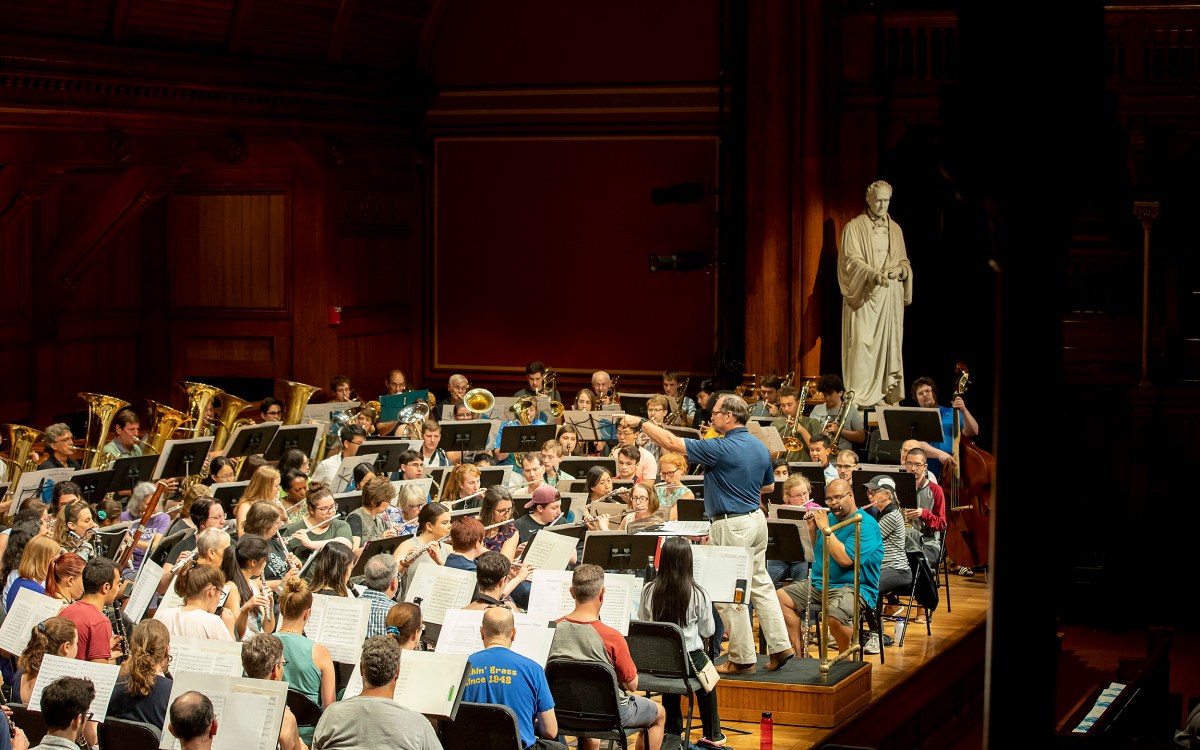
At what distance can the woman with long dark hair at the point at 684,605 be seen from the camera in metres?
7.96

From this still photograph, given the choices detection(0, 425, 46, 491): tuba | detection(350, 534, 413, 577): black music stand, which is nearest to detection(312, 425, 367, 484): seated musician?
detection(0, 425, 46, 491): tuba

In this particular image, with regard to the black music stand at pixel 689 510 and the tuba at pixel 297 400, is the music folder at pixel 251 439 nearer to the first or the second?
the tuba at pixel 297 400

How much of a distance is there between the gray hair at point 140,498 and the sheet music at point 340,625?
3.13 metres

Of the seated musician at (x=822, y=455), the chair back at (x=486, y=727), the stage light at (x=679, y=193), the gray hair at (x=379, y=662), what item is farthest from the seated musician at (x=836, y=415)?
the gray hair at (x=379, y=662)

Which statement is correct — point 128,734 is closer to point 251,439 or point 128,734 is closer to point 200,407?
point 251,439

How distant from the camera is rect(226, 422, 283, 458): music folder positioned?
11523 millimetres

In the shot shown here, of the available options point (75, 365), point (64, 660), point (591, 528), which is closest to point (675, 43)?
point (75, 365)

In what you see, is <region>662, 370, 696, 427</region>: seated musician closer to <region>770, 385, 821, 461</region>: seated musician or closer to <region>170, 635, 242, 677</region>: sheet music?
<region>770, 385, 821, 461</region>: seated musician

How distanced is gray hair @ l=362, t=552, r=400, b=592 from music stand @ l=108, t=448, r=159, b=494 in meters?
3.17

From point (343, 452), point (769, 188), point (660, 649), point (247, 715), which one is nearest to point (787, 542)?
point (660, 649)

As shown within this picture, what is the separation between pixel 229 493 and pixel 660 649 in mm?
3258

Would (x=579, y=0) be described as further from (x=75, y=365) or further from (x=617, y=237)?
(x=75, y=365)

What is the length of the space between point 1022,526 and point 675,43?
1615 centimetres

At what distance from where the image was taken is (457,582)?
7434 mm
